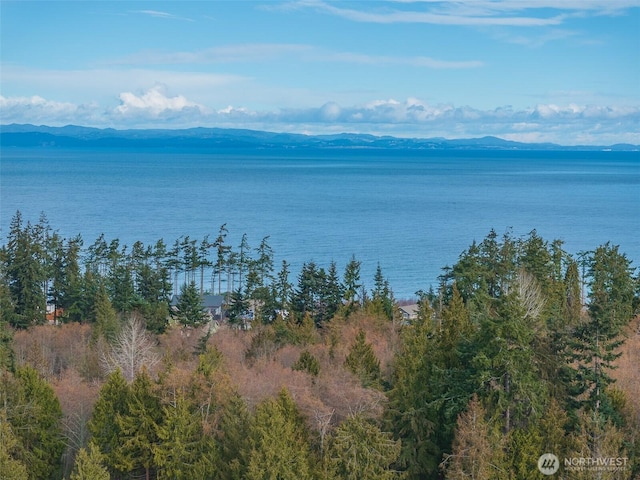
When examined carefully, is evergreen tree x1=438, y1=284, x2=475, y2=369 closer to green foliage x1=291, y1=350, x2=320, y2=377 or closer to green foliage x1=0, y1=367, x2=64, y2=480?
green foliage x1=291, y1=350, x2=320, y2=377

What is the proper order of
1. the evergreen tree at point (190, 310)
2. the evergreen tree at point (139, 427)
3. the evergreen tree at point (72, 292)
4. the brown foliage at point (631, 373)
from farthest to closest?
the evergreen tree at point (72, 292) → the evergreen tree at point (190, 310) → the brown foliage at point (631, 373) → the evergreen tree at point (139, 427)

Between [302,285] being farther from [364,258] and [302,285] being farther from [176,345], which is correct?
[364,258]

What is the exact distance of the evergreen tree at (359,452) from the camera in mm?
22281

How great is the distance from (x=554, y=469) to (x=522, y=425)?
8.45ft

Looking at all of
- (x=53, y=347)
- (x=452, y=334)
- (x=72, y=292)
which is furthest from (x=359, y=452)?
(x=72, y=292)

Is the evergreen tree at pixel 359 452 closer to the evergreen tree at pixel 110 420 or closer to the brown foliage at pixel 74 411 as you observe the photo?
the evergreen tree at pixel 110 420

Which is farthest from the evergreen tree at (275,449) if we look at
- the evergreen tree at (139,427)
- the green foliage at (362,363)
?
the green foliage at (362,363)

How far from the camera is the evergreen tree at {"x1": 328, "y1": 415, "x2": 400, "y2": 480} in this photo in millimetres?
22281

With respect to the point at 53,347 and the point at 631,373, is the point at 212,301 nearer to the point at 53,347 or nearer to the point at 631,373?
the point at 53,347

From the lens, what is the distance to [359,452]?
22469 mm

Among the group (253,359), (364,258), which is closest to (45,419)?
(253,359)

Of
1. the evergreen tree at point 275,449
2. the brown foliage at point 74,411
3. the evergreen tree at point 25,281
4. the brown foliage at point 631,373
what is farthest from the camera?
the evergreen tree at point 25,281

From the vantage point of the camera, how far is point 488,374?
24.0 m

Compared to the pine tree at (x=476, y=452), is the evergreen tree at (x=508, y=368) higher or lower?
higher
